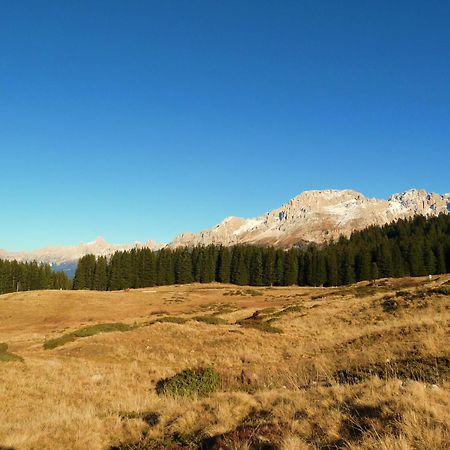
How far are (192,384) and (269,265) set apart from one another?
110703 mm

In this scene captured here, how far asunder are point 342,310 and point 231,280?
3755 inches

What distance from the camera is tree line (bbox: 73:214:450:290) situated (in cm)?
11375

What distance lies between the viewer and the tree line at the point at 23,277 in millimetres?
120562

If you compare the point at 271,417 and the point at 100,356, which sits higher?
the point at 271,417

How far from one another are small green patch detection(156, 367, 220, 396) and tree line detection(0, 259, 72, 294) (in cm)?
12079

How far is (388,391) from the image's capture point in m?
9.30

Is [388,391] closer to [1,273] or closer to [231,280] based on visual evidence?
[231,280]

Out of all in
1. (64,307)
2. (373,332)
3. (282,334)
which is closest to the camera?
(373,332)

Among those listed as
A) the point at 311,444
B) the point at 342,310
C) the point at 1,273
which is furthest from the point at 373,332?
the point at 1,273

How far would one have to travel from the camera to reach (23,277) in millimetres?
126312

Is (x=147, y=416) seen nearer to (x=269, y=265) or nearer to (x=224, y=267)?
(x=269, y=265)

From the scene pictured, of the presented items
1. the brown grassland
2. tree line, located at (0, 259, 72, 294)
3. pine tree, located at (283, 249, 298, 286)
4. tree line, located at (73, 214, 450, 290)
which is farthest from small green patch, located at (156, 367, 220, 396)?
tree line, located at (0, 259, 72, 294)

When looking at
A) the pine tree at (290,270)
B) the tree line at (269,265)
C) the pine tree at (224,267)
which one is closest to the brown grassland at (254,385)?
the tree line at (269,265)

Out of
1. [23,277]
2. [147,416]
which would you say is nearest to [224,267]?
[23,277]
